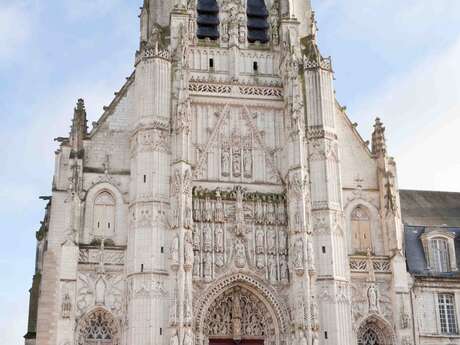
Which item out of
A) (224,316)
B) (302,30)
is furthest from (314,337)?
(302,30)

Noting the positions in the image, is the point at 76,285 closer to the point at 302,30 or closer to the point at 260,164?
the point at 260,164

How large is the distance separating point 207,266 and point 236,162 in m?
4.60

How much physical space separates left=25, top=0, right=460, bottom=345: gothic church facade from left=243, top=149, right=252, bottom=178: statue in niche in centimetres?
15

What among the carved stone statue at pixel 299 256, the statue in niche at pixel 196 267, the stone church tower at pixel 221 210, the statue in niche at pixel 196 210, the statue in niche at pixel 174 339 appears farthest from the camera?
the statue in niche at pixel 196 210

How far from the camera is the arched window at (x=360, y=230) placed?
3108cm

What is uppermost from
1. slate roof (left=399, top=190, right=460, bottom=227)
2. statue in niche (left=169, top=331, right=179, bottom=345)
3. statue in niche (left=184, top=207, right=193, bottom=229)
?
slate roof (left=399, top=190, right=460, bottom=227)

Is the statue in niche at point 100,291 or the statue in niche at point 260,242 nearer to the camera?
the statue in niche at point 100,291

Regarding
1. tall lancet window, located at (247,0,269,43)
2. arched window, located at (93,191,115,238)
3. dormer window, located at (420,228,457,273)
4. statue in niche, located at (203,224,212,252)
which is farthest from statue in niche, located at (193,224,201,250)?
dormer window, located at (420,228,457,273)

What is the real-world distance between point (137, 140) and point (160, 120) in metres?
1.20

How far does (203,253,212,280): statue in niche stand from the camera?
94.5ft

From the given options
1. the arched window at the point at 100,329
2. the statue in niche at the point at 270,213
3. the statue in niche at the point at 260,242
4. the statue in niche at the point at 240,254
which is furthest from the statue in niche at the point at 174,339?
the statue in niche at the point at 270,213

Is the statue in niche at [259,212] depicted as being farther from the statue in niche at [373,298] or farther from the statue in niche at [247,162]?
the statue in niche at [373,298]

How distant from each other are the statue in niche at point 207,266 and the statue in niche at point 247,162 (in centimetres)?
386

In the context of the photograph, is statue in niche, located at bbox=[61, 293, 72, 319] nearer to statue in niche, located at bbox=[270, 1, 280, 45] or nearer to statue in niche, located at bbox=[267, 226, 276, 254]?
statue in niche, located at bbox=[267, 226, 276, 254]
